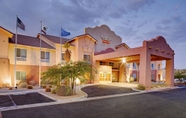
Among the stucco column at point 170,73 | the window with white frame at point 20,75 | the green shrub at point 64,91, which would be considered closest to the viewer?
the green shrub at point 64,91

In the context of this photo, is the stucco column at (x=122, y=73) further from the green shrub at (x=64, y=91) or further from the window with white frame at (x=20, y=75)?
the window with white frame at (x=20, y=75)

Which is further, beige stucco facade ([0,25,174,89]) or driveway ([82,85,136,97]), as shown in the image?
beige stucco facade ([0,25,174,89])

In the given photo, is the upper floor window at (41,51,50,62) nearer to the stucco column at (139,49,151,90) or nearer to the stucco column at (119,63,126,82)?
the stucco column at (139,49,151,90)

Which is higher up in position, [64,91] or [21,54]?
[21,54]

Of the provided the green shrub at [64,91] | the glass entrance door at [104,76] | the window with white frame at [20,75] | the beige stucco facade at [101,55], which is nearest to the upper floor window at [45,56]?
the beige stucco facade at [101,55]

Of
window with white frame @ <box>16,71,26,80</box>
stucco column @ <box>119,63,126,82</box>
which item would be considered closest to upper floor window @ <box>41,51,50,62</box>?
window with white frame @ <box>16,71,26,80</box>

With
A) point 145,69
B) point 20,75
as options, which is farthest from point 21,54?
point 145,69

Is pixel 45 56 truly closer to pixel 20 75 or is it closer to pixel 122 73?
pixel 20 75

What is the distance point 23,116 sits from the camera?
23.0ft

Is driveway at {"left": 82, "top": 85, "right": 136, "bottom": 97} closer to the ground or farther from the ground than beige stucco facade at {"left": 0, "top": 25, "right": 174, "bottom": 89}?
closer to the ground

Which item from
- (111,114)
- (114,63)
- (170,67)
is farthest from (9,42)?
(170,67)

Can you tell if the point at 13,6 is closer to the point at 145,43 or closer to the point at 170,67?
the point at 145,43

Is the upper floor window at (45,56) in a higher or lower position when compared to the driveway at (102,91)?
higher

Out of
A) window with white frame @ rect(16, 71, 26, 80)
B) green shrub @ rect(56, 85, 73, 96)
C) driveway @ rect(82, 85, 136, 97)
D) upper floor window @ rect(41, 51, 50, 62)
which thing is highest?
upper floor window @ rect(41, 51, 50, 62)
